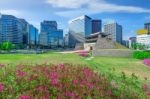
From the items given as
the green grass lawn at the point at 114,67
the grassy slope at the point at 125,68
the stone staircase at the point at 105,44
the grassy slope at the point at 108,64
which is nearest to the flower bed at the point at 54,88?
the green grass lawn at the point at 114,67

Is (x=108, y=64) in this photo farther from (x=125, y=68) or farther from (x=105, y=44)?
(x=105, y=44)

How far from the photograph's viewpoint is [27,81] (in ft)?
36.7

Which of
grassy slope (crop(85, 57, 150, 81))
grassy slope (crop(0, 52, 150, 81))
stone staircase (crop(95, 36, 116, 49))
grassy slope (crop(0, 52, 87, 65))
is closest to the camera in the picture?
grassy slope (crop(85, 57, 150, 81))

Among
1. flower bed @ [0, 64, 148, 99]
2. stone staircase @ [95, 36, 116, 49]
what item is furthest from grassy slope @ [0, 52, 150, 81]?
stone staircase @ [95, 36, 116, 49]

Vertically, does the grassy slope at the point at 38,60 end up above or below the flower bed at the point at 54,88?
below

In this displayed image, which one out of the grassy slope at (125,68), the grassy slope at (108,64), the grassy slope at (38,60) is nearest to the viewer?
the grassy slope at (125,68)

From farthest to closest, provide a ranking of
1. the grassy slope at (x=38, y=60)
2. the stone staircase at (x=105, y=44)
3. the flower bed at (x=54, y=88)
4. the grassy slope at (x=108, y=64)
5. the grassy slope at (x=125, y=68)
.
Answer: the stone staircase at (x=105, y=44) → the grassy slope at (x=38, y=60) → the grassy slope at (x=108, y=64) → the grassy slope at (x=125, y=68) → the flower bed at (x=54, y=88)

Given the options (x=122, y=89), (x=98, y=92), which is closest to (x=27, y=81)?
(x=98, y=92)

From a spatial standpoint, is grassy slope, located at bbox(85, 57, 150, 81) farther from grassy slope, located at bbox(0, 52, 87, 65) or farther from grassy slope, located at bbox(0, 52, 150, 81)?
grassy slope, located at bbox(0, 52, 87, 65)

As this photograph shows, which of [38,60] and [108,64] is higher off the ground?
[38,60]

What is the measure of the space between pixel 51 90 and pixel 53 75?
7.09 feet

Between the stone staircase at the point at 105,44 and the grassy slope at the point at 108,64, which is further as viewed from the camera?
the stone staircase at the point at 105,44

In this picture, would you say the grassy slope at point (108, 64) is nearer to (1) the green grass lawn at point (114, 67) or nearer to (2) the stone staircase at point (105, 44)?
(1) the green grass lawn at point (114, 67)

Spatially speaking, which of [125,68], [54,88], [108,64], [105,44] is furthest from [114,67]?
[105,44]
